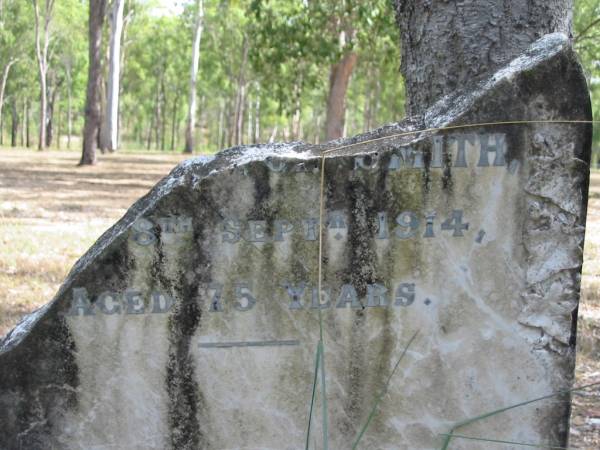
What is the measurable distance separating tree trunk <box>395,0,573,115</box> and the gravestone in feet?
3.43

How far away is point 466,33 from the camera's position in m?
3.66

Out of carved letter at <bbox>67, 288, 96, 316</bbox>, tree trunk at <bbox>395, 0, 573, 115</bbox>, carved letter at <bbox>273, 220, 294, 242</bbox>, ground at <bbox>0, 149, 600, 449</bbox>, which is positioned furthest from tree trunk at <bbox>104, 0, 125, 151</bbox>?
carved letter at <bbox>273, 220, 294, 242</bbox>

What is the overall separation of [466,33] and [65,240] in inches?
213

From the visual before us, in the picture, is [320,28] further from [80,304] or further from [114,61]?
[80,304]

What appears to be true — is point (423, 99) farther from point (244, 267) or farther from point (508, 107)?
point (244, 267)

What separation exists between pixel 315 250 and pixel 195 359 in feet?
1.89

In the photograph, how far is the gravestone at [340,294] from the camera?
2490mm

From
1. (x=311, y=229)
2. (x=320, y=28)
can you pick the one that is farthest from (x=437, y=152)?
(x=320, y=28)

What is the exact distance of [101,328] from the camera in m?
2.52

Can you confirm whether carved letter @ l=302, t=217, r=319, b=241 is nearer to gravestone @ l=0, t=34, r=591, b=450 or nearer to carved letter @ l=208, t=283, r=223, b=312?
gravestone @ l=0, t=34, r=591, b=450

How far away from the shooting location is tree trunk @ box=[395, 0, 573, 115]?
140 inches

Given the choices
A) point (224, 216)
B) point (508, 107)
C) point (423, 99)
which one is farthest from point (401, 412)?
point (423, 99)

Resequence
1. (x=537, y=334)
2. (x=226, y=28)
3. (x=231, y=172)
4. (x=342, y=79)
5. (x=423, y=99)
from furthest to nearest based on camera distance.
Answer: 1. (x=226, y=28)
2. (x=342, y=79)
3. (x=423, y=99)
4. (x=537, y=334)
5. (x=231, y=172)

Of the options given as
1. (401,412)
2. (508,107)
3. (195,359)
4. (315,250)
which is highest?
(508,107)
